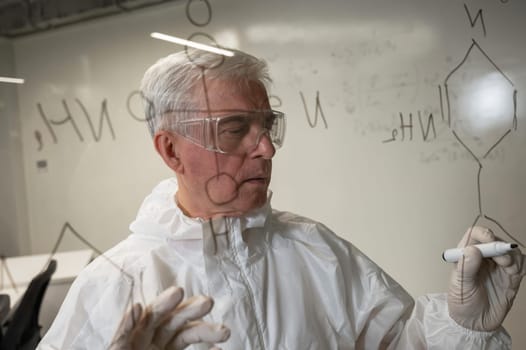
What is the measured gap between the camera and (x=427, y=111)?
583 mm

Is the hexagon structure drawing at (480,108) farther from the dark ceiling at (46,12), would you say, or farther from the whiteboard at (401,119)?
the dark ceiling at (46,12)

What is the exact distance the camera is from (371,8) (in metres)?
0.57

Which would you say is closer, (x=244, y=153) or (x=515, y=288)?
(x=244, y=153)

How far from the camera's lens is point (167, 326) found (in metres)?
0.38

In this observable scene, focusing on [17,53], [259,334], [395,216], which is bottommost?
[259,334]

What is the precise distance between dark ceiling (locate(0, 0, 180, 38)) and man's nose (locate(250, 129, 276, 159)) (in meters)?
0.19

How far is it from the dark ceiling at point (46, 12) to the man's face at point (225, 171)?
131mm

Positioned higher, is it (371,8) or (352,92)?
(371,8)

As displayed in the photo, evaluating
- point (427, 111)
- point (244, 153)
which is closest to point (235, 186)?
point (244, 153)

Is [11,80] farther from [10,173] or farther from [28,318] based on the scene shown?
[28,318]

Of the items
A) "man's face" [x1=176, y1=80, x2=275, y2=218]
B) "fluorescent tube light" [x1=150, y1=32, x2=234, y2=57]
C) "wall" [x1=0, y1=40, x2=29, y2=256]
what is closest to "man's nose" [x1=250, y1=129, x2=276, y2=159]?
"man's face" [x1=176, y1=80, x2=275, y2=218]

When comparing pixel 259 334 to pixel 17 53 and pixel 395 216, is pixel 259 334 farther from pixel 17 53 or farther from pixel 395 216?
pixel 17 53

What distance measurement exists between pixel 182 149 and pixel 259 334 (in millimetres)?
243

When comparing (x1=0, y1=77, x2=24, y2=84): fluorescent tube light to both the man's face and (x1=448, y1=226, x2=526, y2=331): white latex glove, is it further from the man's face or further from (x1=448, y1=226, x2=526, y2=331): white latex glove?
(x1=448, y1=226, x2=526, y2=331): white latex glove
